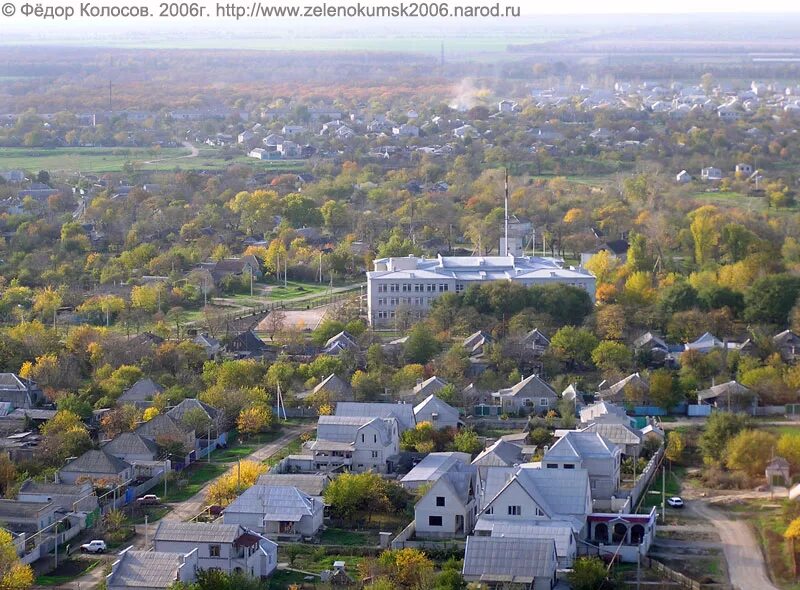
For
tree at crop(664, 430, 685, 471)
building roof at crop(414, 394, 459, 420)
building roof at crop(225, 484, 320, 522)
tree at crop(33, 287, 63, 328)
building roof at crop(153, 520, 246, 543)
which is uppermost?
building roof at crop(153, 520, 246, 543)

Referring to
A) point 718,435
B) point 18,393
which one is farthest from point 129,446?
point 718,435

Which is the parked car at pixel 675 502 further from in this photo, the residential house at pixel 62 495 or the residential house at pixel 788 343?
the residential house at pixel 788 343

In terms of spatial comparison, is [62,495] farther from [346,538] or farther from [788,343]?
[788,343]

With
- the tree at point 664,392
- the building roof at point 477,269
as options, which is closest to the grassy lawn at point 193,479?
the tree at point 664,392

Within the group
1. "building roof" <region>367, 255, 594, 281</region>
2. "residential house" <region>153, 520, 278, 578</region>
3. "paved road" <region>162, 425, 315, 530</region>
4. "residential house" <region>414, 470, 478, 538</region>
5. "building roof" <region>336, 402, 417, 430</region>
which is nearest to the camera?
"residential house" <region>153, 520, 278, 578</region>

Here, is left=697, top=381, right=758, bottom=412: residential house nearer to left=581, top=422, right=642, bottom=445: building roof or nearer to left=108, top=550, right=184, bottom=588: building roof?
left=581, top=422, right=642, bottom=445: building roof

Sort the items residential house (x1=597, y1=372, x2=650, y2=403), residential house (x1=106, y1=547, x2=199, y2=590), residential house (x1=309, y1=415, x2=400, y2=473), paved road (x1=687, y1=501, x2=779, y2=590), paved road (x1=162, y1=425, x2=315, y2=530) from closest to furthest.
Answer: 1. residential house (x1=106, y1=547, x2=199, y2=590)
2. paved road (x1=687, y1=501, x2=779, y2=590)
3. paved road (x1=162, y1=425, x2=315, y2=530)
4. residential house (x1=309, y1=415, x2=400, y2=473)
5. residential house (x1=597, y1=372, x2=650, y2=403)

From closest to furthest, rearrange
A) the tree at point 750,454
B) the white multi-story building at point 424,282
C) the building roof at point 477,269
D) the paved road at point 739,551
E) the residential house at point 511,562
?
the residential house at point 511,562 < the paved road at point 739,551 < the tree at point 750,454 < the white multi-story building at point 424,282 < the building roof at point 477,269

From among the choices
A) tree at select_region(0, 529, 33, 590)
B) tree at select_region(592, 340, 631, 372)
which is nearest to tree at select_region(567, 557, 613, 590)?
tree at select_region(0, 529, 33, 590)
